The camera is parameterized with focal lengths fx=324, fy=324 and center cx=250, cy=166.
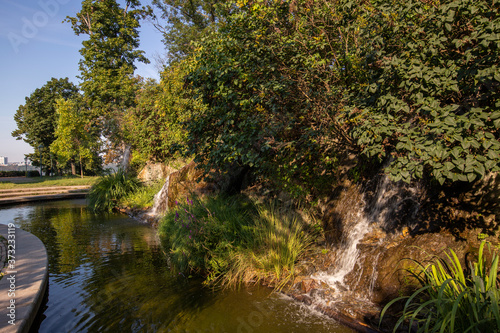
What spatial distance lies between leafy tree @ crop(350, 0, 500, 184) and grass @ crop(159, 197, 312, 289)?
252 cm

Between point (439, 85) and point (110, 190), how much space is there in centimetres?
1407

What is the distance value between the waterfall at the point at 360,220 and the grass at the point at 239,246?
63 cm

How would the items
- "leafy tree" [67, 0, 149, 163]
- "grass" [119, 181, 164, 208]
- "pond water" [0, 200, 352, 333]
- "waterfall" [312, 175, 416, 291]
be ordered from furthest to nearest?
"leafy tree" [67, 0, 149, 163]
"grass" [119, 181, 164, 208]
"waterfall" [312, 175, 416, 291]
"pond water" [0, 200, 352, 333]

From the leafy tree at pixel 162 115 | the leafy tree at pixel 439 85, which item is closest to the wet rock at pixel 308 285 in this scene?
the leafy tree at pixel 439 85

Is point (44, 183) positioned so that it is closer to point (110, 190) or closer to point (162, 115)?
point (110, 190)

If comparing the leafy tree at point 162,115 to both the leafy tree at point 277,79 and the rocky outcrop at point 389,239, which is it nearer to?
the leafy tree at point 277,79

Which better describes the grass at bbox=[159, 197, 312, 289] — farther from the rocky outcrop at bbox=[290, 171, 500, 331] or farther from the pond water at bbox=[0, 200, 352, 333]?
the rocky outcrop at bbox=[290, 171, 500, 331]

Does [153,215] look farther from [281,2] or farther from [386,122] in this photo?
[386,122]

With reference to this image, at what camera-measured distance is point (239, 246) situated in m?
5.79

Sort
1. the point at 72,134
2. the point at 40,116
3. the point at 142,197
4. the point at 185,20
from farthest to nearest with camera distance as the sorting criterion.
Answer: the point at 40,116 → the point at 72,134 → the point at 185,20 → the point at 142,197

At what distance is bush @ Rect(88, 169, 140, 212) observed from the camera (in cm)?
1438

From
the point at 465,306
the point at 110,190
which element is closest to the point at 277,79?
the point at 465,306

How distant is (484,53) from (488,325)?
2687mm

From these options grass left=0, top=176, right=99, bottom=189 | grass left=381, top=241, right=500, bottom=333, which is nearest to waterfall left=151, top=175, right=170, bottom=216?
grass left=381, top=241, right=500, bottom=333
